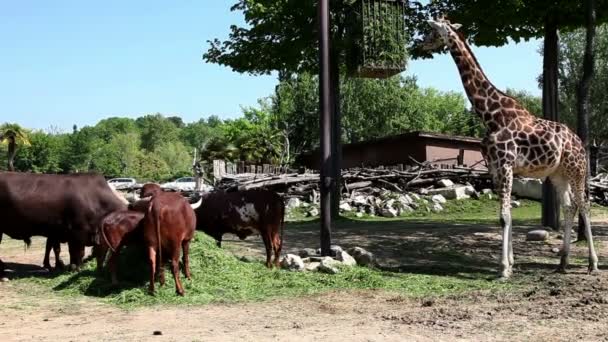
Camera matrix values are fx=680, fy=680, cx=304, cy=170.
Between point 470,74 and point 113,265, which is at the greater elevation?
point 470,74

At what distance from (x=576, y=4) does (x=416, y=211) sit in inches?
411

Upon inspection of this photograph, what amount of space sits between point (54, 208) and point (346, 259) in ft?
15.1

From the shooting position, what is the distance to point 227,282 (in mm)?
9164

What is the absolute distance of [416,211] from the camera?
78.9 feet

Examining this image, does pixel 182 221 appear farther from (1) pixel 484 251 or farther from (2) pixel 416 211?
(2) pixel 416 211

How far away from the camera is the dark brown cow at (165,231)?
8562mm

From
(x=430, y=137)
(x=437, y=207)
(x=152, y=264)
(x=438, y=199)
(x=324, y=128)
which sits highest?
(x=430, y=137)

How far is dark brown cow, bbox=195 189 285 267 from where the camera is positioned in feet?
34.7

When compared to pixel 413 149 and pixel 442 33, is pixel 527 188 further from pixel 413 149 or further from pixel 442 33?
pixel 442 33

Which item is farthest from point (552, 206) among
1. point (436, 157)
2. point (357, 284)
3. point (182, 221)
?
point (436, 157)

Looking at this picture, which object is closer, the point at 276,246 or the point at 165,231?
the point at 165,231

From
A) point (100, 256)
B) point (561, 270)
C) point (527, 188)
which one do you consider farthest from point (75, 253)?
point (527, 188)

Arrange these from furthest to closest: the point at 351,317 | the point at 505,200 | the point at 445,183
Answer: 1. the point at 445,183
2. the point at 505,200
3. the point at 351,317

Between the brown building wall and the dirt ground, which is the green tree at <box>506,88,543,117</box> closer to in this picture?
the brown building wall
